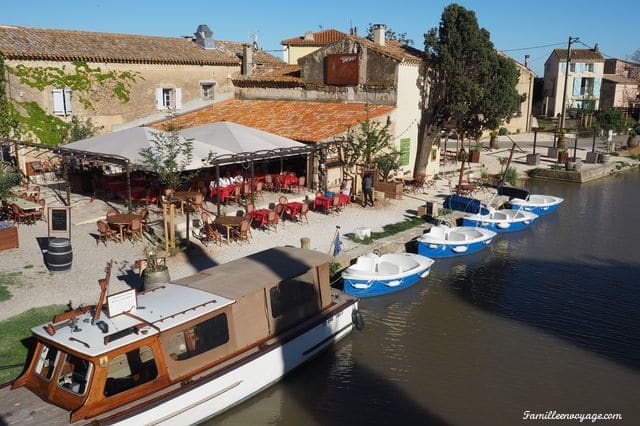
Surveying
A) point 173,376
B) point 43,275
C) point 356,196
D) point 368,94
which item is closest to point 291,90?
point 368,94

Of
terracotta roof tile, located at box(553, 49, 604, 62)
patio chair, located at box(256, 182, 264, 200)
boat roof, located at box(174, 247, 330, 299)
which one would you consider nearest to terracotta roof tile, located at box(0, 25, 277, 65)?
patio chair, located at box(256, 182, 264, 200)

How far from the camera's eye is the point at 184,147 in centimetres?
1677

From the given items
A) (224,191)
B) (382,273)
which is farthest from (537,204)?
(224,191)

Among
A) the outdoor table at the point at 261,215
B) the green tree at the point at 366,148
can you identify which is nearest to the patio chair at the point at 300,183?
the green tree at the point at 366,148

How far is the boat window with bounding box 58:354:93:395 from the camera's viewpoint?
24.9 ft

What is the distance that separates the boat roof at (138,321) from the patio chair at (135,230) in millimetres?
5984

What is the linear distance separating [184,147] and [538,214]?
13753 mm

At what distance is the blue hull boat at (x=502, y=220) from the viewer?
63.0 ft

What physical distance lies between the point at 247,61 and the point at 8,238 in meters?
19.0

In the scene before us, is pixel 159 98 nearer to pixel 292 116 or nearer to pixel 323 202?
pixel 292 116

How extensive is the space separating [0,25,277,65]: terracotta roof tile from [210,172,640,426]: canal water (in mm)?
18522

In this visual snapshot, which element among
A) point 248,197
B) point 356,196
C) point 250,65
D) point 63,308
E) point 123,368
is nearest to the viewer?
point 123,368

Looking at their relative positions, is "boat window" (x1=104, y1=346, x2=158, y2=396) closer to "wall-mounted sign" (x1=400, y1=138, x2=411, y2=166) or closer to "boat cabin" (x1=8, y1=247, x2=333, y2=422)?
"boat cabin" (x1=8, y1=247, x2=333, y2=422)

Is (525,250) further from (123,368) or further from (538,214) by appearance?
(123,368)
